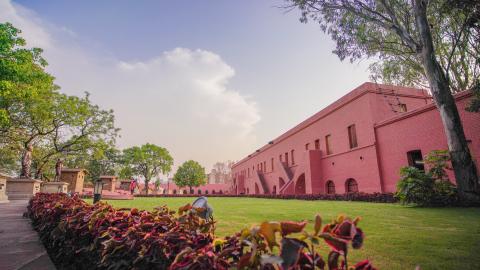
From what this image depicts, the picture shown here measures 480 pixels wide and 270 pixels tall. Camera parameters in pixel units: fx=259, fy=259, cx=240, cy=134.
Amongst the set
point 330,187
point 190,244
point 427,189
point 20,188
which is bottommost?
point 190,244

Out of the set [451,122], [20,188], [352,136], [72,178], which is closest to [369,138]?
[352,136]

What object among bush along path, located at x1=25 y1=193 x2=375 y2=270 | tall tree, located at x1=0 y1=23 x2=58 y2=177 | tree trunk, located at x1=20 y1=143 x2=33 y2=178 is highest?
tall tree, located at x1=0 y1=23 x2=58 y2=177

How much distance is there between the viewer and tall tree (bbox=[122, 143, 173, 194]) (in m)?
46.7

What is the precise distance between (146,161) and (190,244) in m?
48.8

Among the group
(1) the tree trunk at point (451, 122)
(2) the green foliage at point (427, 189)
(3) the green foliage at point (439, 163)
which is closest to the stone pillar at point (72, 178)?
(2) the green foliage at point (427, 189)

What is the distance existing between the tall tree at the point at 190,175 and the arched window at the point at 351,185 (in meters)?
41.1

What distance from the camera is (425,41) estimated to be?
9852 mm

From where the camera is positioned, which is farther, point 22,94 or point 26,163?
point 26,163

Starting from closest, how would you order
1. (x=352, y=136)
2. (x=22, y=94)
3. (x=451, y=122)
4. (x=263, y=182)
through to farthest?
(x=451, y=122)
(x=22, y=94)
(x=352, y=136)
(x=263, y=182)

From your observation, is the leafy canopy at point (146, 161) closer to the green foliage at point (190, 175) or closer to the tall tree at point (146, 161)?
the tall tree at point (146, 161)

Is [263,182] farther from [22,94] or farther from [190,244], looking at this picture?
[190,244]

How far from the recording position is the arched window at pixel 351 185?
16516mm

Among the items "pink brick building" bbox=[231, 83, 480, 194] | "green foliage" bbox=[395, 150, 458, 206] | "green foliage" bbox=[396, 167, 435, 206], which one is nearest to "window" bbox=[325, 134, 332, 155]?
"pink brick building" bbox=[231, 83, 480, 194]

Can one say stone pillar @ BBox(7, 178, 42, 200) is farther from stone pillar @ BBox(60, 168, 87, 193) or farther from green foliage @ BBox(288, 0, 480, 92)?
green foliage @ BBox(288, 0, 480, 92)
